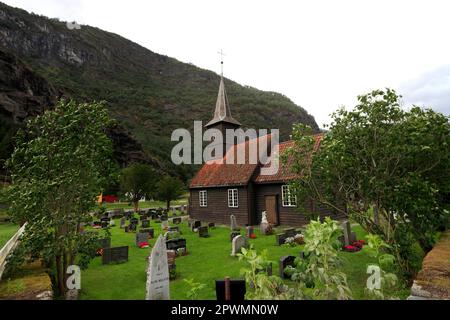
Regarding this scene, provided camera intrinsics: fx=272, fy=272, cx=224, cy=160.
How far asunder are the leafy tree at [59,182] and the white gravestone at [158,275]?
8.06ft

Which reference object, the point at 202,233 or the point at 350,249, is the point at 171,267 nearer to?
the point at 350,249

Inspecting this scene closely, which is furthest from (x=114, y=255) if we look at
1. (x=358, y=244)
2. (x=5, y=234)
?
(x=358, y=244)

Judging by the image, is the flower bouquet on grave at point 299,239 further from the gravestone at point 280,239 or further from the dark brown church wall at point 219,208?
the dark brown church wall at point 219,208

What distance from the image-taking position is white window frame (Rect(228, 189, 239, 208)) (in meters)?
24.4

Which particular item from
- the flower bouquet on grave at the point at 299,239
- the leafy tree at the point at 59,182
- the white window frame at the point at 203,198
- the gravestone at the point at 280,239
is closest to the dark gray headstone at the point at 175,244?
the gravestone at the point at 280,239

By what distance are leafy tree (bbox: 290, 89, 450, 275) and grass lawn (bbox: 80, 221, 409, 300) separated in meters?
2.04

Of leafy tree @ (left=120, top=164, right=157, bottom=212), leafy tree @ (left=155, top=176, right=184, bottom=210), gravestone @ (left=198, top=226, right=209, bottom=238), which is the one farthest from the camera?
leafy tree @ (left=155, top=176, right=184, bottom=210)

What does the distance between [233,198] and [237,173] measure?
7.65 feet

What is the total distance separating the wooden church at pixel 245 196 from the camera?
830 inches

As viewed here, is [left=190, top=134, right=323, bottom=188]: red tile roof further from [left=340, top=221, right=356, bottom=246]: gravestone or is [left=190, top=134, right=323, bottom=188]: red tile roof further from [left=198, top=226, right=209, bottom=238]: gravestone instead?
[left=340, top=221, right=356, bottom=246]: gravestone

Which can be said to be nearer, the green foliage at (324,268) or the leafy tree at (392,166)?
the green foliage at (324,268)

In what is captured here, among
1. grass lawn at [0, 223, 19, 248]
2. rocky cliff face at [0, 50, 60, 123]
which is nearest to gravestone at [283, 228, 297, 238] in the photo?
grass lawn at [0, 223, 19, 248]

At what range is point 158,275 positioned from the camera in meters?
7.90
